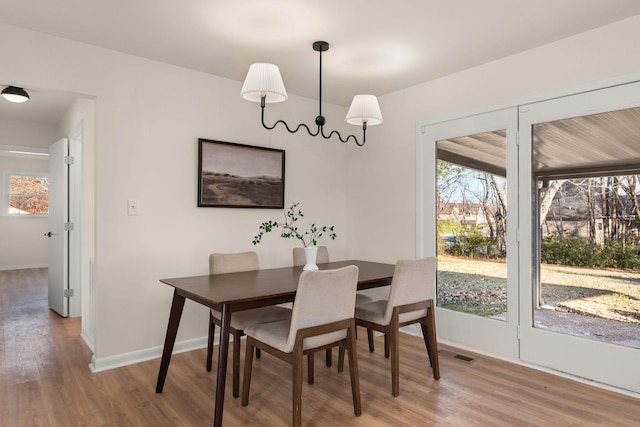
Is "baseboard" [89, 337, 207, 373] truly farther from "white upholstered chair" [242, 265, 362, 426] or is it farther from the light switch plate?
"white upholstered chair" [242, 265, 362, 426]

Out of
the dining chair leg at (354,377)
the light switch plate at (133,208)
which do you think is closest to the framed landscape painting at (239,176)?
the light switch plate at (133,208)

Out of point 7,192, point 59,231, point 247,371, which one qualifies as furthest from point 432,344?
point 7,192

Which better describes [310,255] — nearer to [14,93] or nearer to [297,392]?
[297,392]

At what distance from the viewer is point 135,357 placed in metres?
3.03

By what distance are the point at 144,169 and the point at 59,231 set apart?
7.04 feet

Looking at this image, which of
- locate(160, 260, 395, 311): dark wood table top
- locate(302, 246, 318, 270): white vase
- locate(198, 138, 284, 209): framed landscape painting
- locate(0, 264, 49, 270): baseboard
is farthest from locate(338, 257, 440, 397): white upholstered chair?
locate(0, 264, 49, 270): baseboard

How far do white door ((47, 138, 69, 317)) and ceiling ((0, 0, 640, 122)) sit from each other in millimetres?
2119

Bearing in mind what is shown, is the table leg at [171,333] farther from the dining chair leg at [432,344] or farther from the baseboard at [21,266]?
the baseboard at [21,266]

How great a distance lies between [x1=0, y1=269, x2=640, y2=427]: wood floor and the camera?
2172 mm

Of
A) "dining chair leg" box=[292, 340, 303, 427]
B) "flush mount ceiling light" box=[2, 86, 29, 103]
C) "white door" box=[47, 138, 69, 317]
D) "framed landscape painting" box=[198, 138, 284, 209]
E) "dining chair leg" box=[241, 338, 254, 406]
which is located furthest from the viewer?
"white door" box=[47, 138, 69, 317]

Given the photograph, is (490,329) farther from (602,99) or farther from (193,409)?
(193,409)

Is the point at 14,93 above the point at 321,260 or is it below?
above

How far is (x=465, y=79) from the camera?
3367mm

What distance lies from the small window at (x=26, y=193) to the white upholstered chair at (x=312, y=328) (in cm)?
803
